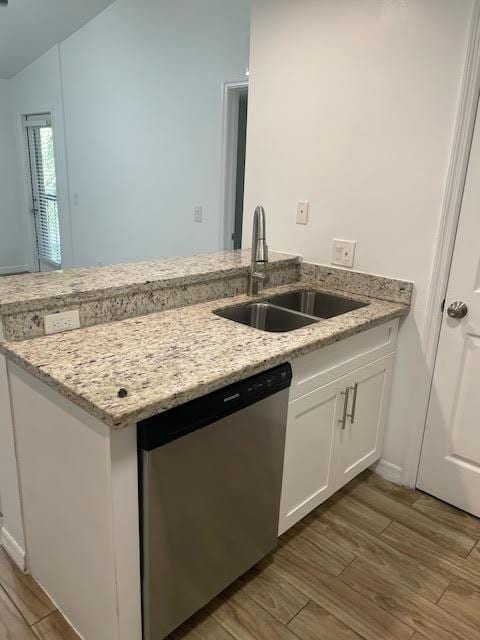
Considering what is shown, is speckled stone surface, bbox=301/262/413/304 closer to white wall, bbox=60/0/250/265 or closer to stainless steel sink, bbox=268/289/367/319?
stainless steel sink, bbox=268/289/367/319

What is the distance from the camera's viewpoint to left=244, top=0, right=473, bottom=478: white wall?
6.36 ft

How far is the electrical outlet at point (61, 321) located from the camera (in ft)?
5.22

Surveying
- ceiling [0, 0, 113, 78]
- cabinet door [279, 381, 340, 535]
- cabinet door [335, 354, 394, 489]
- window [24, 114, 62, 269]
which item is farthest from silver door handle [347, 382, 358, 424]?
window [24, 114, 62, 269]

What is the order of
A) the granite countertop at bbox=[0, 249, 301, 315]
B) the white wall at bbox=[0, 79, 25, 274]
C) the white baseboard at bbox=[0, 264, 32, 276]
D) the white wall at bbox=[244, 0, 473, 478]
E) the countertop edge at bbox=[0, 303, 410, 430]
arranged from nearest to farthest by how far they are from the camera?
the countertop edge at bbox=[0, 303, 410, 430] → the granite countertop at bbox=[0, 249, 301, 315] → the white wall at bbox=[244, 0, 473, 478] → the white wall at bbox=[0, 79, 25, 274] → the white baseboard at bbox=[0, 264, 32, 276]

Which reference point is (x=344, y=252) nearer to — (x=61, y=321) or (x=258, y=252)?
(x=258, y=252)

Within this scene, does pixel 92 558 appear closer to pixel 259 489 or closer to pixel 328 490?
pixel 259 489

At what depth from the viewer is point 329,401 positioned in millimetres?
1916

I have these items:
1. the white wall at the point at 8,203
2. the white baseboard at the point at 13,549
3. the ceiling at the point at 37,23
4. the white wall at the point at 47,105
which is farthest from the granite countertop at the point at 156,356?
the white wall at the point at 8,203

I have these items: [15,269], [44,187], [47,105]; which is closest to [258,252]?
[47,105]

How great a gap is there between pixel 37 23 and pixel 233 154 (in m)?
2.67

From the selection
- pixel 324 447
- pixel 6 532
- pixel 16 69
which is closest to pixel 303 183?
pixel 324 447

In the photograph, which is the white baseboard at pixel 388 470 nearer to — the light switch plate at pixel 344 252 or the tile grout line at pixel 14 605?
the light switch plate at pixel 344 252

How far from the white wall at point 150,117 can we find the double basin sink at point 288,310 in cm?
153

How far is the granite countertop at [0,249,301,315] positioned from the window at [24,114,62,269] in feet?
14.1
